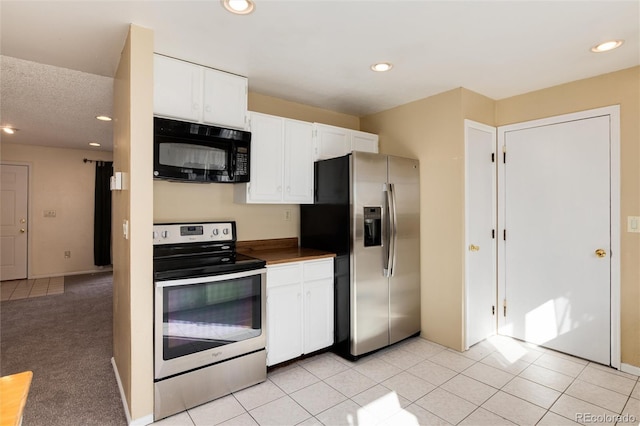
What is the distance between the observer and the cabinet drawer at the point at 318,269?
2.84 m

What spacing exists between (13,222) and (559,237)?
7.92 m

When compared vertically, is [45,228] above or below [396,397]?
above

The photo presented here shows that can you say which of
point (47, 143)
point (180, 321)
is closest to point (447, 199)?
point (180, 321)

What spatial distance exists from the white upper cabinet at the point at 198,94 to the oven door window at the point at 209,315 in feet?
3.99

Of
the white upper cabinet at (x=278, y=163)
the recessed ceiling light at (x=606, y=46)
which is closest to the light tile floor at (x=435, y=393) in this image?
the white upper cabinet at (x=278, y=163)

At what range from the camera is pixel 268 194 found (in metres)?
2.96

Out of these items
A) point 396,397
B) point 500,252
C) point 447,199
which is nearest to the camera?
point 396,397

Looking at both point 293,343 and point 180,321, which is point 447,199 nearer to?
point 293,343

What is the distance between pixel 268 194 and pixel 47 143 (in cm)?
509

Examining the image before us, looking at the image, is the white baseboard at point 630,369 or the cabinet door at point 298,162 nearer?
the white baseboard at point 630,369

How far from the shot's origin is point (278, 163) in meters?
3.02

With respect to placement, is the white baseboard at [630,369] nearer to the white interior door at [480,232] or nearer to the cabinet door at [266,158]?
the white interior door at [480,232]

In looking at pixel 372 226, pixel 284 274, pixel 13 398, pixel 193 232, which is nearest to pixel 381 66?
pixel 372 226

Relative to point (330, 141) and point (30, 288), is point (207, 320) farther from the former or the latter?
point (30, 288)
